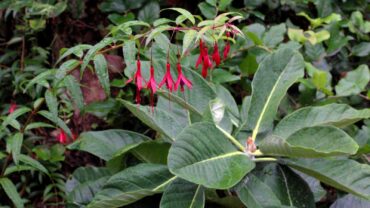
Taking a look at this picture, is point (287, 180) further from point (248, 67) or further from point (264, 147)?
point (248, 67)

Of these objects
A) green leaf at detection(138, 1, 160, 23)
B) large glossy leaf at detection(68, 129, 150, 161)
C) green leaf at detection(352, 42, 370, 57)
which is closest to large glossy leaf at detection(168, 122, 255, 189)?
large glossy leaf at detection(68, 129, 150, 161)

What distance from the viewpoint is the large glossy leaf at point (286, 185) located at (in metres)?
1.35

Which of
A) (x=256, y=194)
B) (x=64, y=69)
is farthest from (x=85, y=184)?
(x=256, y=194)

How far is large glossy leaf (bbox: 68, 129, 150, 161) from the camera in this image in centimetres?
148

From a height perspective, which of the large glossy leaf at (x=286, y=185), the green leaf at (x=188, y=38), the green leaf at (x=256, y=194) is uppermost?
the green leaf at (x=188, y=38)

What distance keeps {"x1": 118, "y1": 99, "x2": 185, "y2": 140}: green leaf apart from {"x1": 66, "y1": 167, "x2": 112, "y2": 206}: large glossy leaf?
0.24m

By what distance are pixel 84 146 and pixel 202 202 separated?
0.41m

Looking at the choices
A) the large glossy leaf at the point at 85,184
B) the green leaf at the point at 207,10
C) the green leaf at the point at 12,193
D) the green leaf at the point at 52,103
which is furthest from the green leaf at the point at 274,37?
the green leaf at the point at 12,193

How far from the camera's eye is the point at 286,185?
1.36 meters

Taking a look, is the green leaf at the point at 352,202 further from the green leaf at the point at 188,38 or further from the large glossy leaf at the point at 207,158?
the green leaf at the point at 188,38

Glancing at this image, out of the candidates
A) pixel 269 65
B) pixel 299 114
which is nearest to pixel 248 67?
pixel 269 65

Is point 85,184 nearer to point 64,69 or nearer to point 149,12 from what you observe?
point 64,69

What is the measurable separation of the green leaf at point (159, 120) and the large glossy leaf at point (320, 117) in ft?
0.90

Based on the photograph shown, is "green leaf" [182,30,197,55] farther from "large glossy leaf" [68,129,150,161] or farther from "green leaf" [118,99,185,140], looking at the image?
"large glossy leaf" [68,129,150,161]
